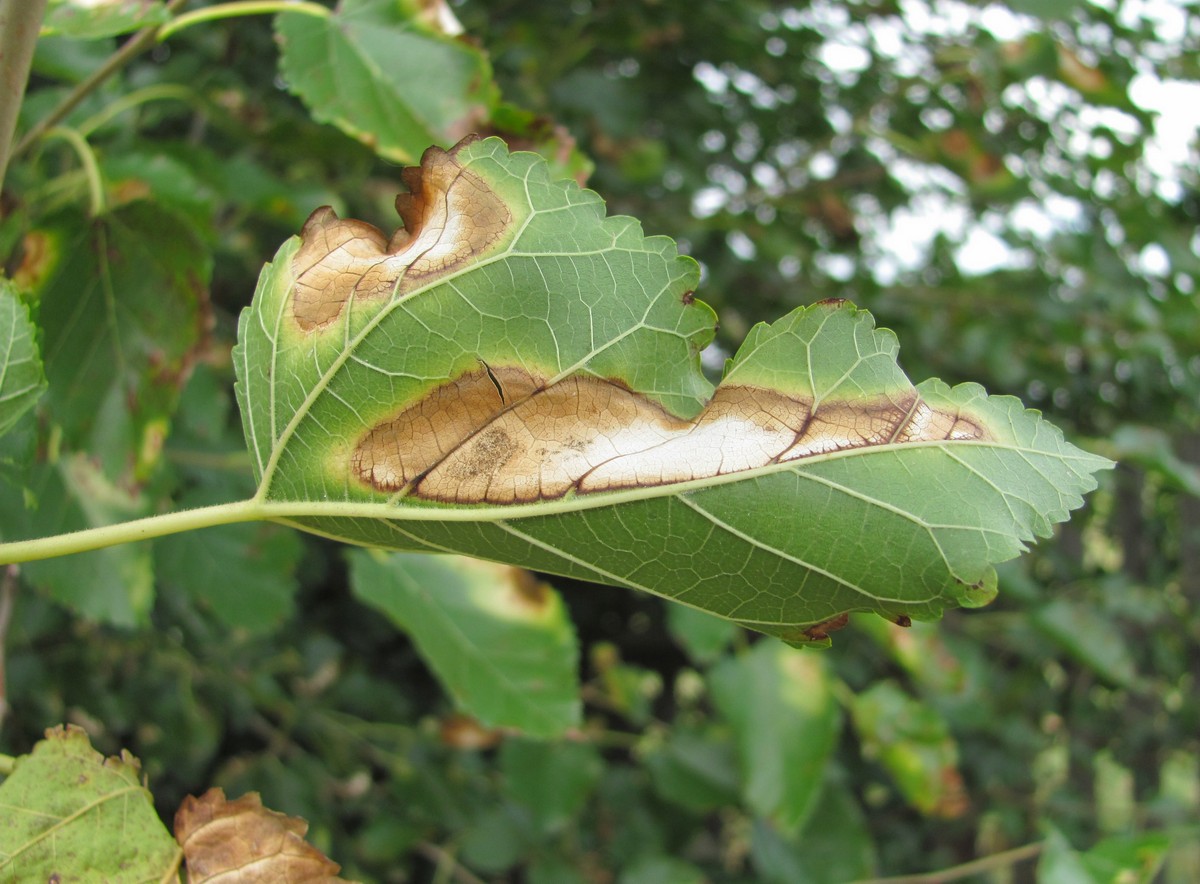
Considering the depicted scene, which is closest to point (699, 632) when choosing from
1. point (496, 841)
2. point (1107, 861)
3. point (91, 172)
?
point (496, 841)

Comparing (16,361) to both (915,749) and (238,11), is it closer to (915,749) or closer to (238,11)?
(238,11)

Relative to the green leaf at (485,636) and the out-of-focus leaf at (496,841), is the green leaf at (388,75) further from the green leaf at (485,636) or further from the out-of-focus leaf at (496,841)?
the out-of-focus leaf at (496,841)

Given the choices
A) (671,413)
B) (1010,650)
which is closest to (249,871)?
(671,413)

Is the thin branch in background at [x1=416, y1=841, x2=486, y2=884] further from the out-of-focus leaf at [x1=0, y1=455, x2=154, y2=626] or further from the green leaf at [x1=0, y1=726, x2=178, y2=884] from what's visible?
the green leaf at [x1=0, y1=726, x2=178, y2=884]

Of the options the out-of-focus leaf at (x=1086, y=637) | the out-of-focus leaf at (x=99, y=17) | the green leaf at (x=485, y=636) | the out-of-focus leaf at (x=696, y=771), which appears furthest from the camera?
the out-of-focus leaf at (x=1086, y=637)

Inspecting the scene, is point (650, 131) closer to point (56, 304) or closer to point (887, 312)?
point (887, 312)

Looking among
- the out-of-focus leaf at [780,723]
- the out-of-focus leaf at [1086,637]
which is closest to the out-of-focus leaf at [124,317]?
the out-of-focus leaf at [780,723]

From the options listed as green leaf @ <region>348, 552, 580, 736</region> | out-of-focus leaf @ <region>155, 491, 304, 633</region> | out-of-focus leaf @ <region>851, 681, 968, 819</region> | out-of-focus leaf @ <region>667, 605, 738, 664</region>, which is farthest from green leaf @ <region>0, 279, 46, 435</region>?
out-of-focus leaf @ <region>851, 681, 968, 819</region>
